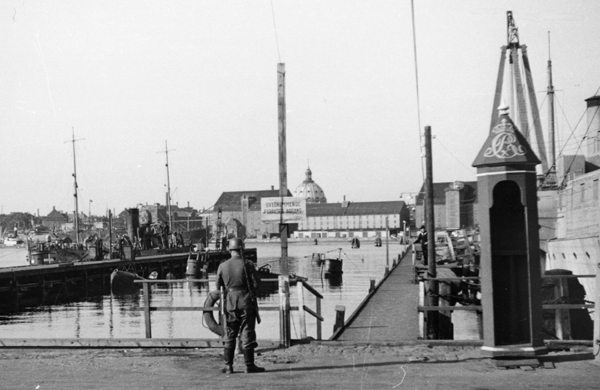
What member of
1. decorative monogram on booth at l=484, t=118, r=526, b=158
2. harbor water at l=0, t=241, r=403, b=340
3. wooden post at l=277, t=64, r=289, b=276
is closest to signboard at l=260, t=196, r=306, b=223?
wooden post at l=277, t=64, r=289, b=276

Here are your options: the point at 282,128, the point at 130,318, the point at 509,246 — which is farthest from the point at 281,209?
the point at 130,318

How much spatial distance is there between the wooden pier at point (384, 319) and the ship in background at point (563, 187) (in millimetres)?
6418

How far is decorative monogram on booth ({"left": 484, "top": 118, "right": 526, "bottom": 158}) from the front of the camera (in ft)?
33.7

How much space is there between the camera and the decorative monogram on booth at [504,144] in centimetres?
1027

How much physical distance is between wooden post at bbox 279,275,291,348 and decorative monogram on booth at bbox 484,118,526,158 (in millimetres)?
4173

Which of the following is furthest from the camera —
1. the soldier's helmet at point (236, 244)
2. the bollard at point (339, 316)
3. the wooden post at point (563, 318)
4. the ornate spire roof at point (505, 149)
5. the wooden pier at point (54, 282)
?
the wooden pier at point (54, 282)

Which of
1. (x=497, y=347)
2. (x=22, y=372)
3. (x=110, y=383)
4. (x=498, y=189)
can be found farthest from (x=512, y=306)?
(x=22, y=372)

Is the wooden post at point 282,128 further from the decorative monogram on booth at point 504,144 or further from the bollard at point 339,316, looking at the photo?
the bollard at point 339,316

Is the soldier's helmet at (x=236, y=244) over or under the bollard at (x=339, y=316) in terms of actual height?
over

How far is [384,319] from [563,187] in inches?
1461

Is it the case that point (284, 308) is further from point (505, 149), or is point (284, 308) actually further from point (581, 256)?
point (581, 256)

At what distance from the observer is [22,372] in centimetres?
1066

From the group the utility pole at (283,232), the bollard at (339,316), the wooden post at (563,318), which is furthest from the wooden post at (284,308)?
the wooden post at (563,318)

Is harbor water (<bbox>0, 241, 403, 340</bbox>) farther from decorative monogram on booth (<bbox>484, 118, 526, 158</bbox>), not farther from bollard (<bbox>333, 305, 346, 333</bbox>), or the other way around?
decorative monogram on booth (<bbox>484, 118, 526, 158</bbox>)
